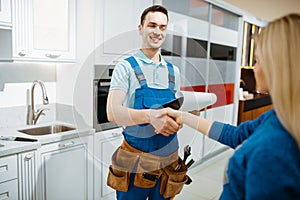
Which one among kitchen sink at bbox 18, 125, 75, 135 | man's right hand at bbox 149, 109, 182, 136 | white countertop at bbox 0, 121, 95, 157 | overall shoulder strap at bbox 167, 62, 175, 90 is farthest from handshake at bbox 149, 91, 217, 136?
kitchen sink at bbox 18, 125, 75, 135

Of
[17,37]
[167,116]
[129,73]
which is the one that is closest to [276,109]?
[167,116]

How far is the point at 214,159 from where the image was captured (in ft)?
11.9

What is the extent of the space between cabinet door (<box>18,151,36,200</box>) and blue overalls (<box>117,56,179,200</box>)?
75 centimetres

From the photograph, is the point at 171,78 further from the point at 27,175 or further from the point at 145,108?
the point at 27,175

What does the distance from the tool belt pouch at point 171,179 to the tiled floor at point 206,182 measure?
1.39 m

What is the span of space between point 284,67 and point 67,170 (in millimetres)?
1783

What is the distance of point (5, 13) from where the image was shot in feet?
5.58

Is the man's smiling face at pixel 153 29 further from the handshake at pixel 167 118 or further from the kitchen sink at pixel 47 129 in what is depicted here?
the kitchen sink at pixel 47 129

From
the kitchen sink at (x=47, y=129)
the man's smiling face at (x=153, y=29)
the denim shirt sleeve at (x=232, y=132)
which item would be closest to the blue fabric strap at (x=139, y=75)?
the man's smiling face at (x=153, y=29)

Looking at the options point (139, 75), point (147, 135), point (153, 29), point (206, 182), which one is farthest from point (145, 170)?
point (206, 182)

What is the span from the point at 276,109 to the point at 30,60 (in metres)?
1.70

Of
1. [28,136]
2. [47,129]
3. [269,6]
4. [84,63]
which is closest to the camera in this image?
[269,6]

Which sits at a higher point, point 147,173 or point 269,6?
point 269,6

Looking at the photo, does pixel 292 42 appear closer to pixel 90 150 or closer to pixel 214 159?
pixel 90 150
